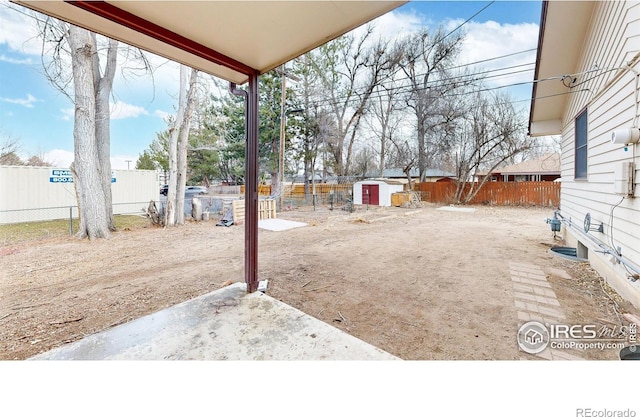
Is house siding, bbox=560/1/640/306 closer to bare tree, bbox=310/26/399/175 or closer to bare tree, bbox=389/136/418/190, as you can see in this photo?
bare tree, bbox=389/136/418/190

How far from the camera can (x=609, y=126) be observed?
304 cm

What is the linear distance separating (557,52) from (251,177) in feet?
17.2

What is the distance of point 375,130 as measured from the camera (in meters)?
17.8

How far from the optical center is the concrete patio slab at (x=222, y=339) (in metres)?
1.72

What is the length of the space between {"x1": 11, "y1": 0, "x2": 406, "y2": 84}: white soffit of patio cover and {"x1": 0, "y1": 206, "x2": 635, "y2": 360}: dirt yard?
2.28m

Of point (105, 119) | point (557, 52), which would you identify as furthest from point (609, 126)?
point (105, 119)

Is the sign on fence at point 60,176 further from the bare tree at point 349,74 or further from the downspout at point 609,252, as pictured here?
the downspout at point 609,252

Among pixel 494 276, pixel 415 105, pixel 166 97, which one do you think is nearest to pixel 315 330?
pixel 494 276

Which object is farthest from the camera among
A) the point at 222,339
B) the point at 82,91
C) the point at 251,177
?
the point at 82,91

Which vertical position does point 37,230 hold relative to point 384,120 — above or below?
below

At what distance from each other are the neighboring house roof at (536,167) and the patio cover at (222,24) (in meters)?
18.4

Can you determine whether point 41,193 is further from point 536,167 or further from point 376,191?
point 536,167
